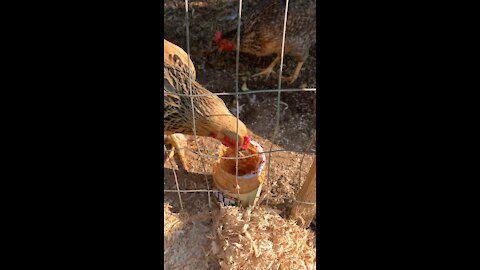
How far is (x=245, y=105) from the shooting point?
3.08 metres

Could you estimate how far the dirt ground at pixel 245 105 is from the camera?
8.15 ft

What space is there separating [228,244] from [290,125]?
1.49 m

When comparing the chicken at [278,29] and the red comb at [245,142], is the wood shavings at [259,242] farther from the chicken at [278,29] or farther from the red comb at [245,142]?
the chicken at [278,29]

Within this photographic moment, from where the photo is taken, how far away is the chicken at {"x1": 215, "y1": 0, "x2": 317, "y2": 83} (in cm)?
295

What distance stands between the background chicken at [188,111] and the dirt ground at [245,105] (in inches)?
10.4

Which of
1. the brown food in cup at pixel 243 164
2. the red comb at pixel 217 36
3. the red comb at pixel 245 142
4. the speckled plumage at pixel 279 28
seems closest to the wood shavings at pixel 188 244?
the brown food in cup at pixel 243 164

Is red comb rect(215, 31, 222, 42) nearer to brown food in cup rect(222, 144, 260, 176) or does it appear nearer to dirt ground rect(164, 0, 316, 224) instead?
dirt ground rect(164, 0, 316, 224)

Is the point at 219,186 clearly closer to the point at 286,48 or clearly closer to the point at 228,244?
the point at 228,244

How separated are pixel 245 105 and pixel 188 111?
123cm

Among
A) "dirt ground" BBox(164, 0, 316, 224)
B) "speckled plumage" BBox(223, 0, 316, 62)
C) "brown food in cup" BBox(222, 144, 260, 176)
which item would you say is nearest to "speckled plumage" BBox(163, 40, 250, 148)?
"brown food in cup" BBox(222, 144, 260, 176)

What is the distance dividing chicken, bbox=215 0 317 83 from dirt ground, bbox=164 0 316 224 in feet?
0.80

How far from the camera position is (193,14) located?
3953 mm
